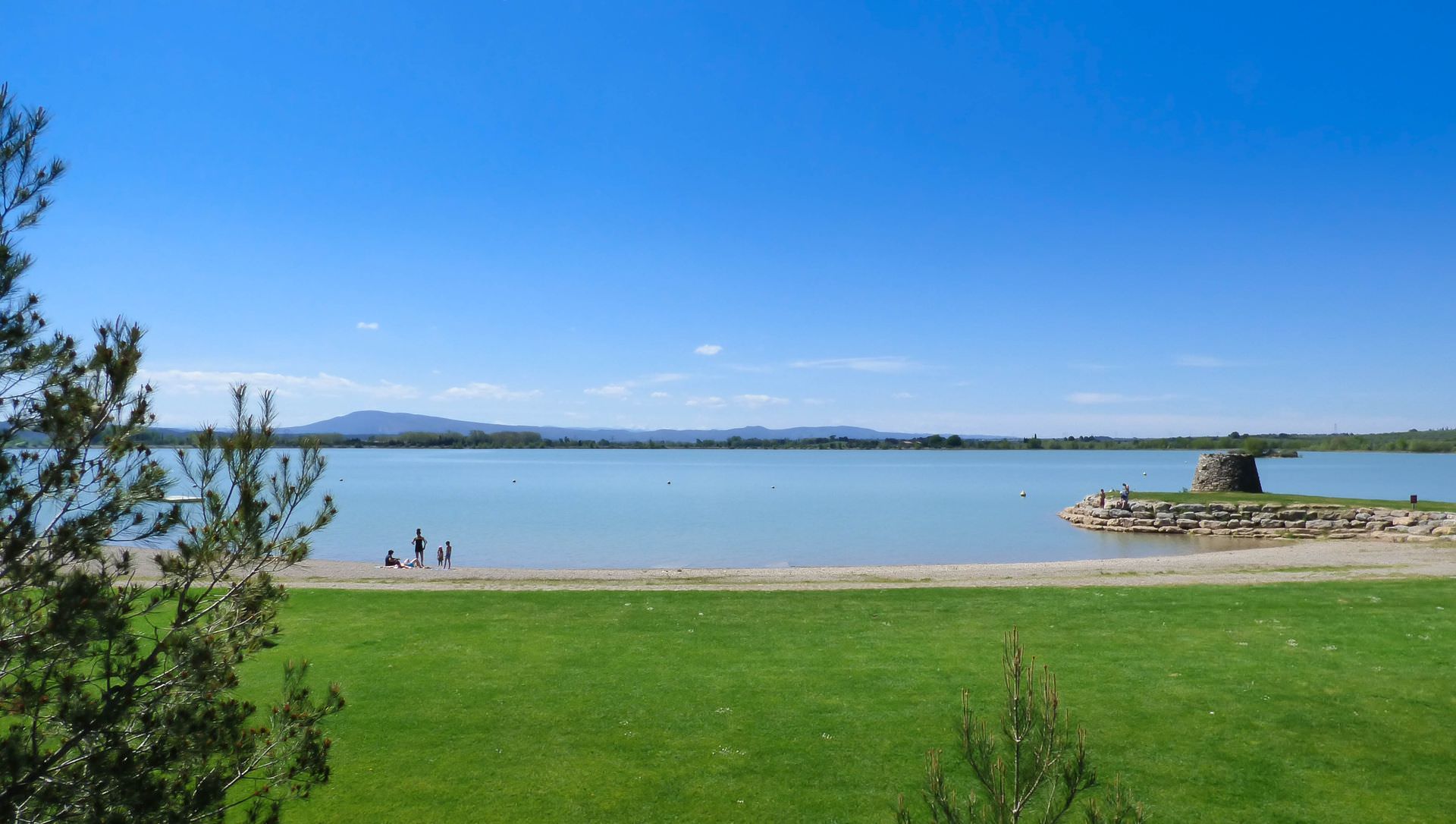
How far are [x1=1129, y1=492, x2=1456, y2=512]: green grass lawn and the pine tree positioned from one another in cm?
4646

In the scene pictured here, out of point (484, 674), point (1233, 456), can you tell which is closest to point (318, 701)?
point (484, 674)

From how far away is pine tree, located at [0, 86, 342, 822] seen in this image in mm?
3746

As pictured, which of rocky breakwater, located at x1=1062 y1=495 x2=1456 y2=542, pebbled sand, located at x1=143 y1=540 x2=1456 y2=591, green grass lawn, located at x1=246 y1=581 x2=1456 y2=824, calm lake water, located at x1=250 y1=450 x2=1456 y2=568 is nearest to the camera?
green grass lawn, located at x1=246 y1=581 x2=1456 y2=824

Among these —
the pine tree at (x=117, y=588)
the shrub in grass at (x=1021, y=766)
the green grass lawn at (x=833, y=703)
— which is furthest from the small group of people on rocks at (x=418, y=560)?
the shrub in grass at (x=1021, y=766)

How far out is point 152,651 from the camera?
4.10 metres

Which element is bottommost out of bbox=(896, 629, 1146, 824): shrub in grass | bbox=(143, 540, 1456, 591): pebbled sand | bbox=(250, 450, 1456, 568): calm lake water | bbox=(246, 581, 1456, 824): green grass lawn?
bbox=(250, 450, 1456, 568): calm lake water

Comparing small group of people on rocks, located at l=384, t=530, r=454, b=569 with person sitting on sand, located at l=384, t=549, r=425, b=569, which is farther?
small group of people on rocks, located at l=384, t=530, r=454, b=569

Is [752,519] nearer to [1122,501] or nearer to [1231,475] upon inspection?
[1122,501]

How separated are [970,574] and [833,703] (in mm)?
16209

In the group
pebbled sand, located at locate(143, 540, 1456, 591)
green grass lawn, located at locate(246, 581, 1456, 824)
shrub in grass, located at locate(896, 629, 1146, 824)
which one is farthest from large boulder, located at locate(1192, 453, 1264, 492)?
shrub in grass, located at locate(896, 629, 1146, 824)

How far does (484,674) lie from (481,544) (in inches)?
1292

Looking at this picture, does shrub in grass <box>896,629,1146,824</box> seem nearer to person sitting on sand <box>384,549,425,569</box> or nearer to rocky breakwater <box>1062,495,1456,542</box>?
person sitting on sand <box>384,549,425,569</box>

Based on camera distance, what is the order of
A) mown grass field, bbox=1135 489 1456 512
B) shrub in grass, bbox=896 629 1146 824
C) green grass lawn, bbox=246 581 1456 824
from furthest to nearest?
mown grass field, bbox=1135 489 1456 512
green grass lawn, bbox=246 581 1456 824
shrub in grass, bbox=896 629 1146 824

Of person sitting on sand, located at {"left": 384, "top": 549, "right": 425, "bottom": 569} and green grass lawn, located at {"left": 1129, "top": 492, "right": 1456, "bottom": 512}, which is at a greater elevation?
green grass lawn, located at {"left": 1129, "top": 492, "right": 1456, "bottom": 512}
